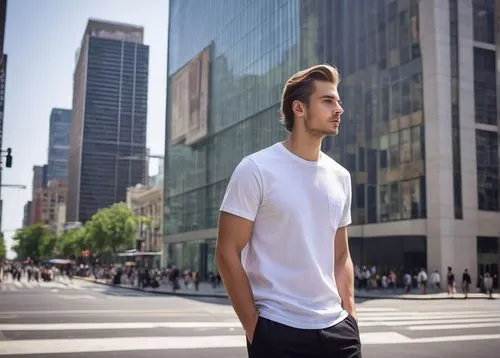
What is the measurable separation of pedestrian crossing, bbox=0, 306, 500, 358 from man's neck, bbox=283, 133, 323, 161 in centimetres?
697

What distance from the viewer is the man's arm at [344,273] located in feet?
8.74

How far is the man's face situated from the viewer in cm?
268

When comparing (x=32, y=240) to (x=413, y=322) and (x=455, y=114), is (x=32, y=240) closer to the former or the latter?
(x=455, y=114)

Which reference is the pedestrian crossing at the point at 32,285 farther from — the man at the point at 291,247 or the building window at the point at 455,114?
the man at the point at 291,247

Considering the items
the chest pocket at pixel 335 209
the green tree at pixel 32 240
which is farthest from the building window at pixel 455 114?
the green tree at pixel 32 240

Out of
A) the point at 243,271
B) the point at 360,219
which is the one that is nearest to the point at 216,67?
the point at 360,219

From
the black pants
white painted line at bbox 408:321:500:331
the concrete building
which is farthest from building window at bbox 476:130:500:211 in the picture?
the concrete building

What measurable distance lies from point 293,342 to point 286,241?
433 mm

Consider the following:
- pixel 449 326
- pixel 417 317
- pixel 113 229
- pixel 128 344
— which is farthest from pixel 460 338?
pixel 113 229

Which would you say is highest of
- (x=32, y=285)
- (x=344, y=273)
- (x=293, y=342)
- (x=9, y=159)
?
(x=9, y=159)

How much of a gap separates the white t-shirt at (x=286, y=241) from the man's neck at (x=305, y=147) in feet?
0.26

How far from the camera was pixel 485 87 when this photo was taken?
1503 inches

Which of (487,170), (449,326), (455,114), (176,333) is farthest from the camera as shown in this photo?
(487,170)

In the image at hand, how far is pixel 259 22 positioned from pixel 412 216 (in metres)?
29.8
